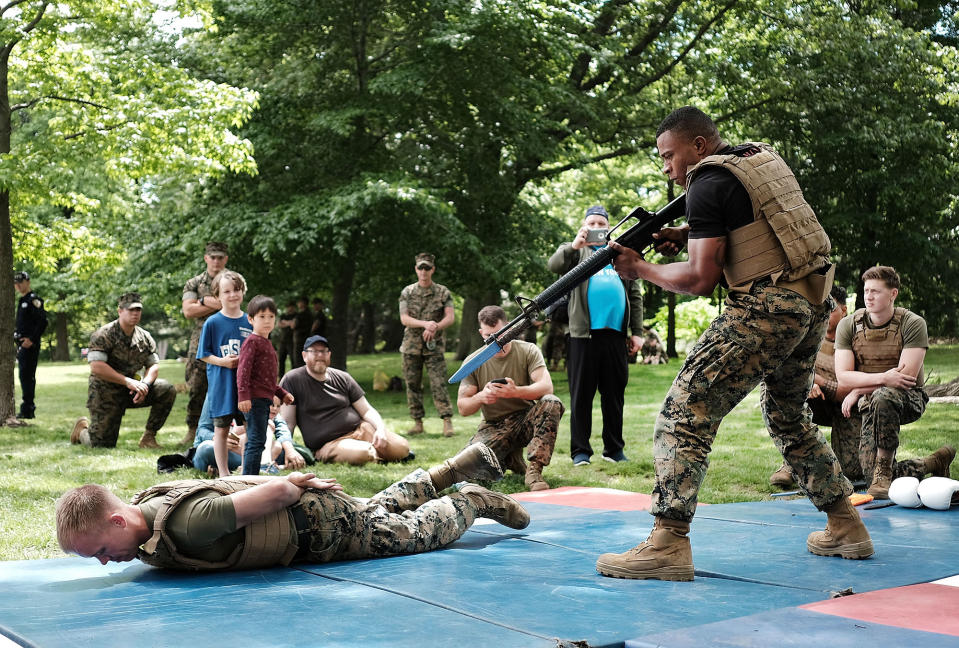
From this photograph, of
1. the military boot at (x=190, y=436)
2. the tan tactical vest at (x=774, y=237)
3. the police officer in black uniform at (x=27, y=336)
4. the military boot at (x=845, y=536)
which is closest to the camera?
the tan tactical vest at (x=774, y=237)

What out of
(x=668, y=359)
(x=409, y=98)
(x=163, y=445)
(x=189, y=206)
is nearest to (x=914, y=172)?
(x=668, y=359)

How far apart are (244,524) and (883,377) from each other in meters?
4.52

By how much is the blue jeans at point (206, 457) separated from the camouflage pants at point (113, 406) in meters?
2.40

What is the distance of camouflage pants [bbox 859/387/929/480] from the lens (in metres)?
6.36

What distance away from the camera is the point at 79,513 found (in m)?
3.63

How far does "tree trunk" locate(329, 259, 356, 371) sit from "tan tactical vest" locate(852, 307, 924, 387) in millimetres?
13258

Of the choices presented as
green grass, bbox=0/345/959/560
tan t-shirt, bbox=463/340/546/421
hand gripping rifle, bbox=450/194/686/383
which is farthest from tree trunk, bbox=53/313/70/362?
hand gripping rifle, bbox=450/194/686/383

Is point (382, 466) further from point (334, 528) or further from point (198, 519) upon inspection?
point (198, 519)

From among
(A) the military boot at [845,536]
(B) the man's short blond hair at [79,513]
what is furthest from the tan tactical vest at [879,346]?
(B) the man's short blond hair at [79,513]

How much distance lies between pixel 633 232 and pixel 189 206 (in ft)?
53.1

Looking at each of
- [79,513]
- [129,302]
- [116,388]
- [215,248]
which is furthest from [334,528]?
[116,388]

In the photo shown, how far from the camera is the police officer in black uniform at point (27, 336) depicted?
14062 millimetres

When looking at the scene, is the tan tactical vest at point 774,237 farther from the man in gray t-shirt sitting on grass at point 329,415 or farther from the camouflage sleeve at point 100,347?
the camouflage sleeve at point 100,347

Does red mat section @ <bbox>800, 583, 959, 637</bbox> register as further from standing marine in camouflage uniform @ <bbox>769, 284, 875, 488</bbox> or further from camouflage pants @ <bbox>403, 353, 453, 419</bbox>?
camouflage pants @ <bbox>403, 353, 453, 419</bbox>
